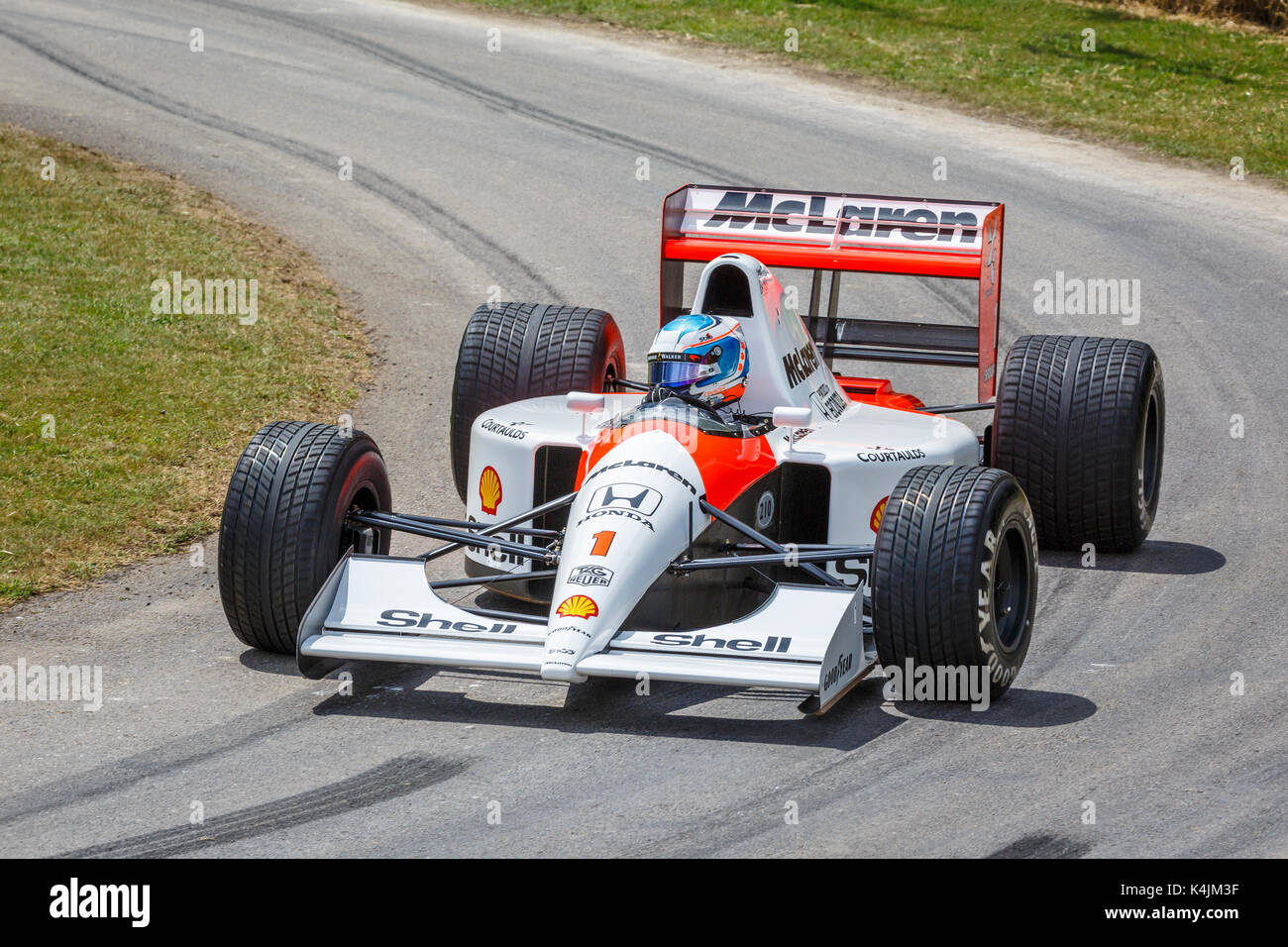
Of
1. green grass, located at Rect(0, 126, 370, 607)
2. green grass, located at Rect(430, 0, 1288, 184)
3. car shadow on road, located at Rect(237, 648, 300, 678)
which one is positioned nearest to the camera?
car shadow on road, located at Rect(237, 648, 300, 678)

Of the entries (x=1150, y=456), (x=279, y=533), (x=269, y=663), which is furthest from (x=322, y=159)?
(x=279, y=533)

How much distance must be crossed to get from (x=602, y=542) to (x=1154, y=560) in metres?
3.77

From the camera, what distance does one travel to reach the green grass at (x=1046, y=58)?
20.9m

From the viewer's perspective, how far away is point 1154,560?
31.7ft

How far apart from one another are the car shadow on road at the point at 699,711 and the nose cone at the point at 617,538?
48 centimetres

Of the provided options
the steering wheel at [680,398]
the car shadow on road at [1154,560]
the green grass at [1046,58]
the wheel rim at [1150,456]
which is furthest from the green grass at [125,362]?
the green grass at [1046,58]

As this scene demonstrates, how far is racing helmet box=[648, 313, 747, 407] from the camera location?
8.41m

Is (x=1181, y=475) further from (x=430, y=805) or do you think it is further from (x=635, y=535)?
(x=430, y=805)

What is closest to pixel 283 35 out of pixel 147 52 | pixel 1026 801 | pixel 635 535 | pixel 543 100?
pixel 147 52

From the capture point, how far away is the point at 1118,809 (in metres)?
6.52

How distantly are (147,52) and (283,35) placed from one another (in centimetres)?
198

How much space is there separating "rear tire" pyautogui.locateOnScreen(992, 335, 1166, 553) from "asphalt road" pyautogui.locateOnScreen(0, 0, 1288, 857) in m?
0.27
